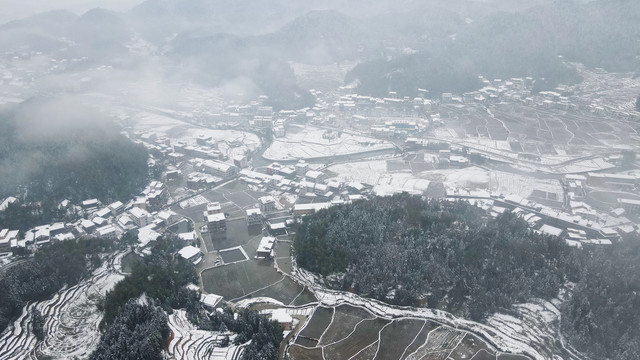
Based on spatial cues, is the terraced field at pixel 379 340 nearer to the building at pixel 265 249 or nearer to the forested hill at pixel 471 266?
the forested hill at pixel 471 266

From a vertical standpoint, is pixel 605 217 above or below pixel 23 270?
below

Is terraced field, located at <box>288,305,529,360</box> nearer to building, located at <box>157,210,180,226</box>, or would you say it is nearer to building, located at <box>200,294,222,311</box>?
building, located at <box>200,294,222,311</box>

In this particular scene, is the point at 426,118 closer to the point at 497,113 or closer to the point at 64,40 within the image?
the point at 497,113

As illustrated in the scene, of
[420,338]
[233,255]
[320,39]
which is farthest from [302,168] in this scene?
[320,39]

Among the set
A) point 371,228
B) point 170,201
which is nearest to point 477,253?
point 371,228

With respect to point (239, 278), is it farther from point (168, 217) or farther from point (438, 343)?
point (438, 343)
